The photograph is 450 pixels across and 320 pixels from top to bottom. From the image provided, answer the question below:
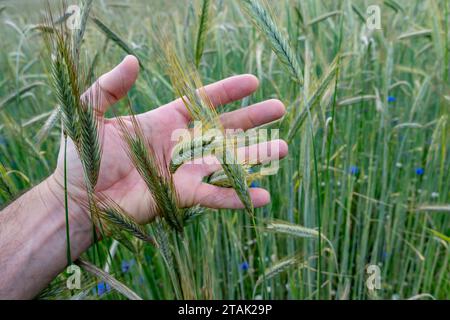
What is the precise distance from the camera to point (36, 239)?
918 mm

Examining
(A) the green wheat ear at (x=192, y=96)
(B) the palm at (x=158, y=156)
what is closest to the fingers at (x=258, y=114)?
(B) the palm at (x=158, y=156)

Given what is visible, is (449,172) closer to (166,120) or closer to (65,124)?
(166,120)

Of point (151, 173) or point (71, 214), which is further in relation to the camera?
point (71, 214)

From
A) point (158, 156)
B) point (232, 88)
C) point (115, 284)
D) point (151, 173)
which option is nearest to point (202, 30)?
A: point (232, 88)

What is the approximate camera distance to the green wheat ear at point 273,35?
2.61ft

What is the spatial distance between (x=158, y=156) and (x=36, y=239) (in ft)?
0.98

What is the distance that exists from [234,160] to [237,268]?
0.67 metres

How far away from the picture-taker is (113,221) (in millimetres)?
733

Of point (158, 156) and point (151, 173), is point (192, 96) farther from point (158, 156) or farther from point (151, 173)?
point (158, 156)

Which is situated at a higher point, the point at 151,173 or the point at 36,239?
the point at 151,173

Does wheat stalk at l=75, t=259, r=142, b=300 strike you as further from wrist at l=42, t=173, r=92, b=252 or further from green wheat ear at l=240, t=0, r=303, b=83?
green wheat ear at l=240, t=0, r=303, b=83

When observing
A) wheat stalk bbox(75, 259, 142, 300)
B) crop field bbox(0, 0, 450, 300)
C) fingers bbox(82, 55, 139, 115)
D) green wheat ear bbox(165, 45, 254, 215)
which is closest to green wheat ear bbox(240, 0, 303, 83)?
crop field bbox(0, 0, 450, 300)

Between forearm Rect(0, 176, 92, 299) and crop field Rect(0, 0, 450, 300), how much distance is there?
0.15 feet
